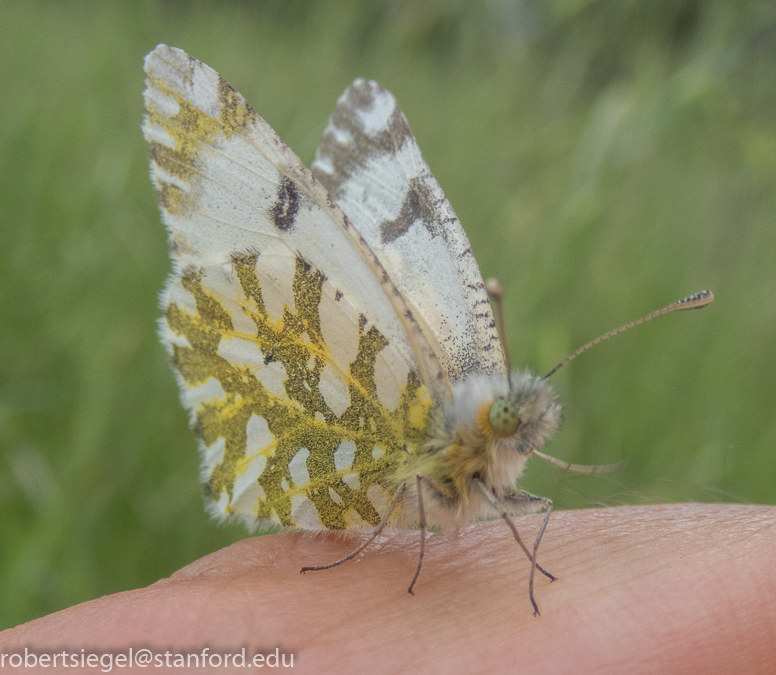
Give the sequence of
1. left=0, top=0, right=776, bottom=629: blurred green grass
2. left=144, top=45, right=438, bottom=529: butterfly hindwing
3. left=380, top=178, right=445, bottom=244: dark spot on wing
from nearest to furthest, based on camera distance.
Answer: left=144, top=45, right=438, bottom=529: butterfly hindwing → left=380, top=178, right=445, bottom=244: dark spot on wing → left=0, top=0, right=776, bottom=629: blurred green grass

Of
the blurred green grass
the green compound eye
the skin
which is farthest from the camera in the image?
the blurred green grass

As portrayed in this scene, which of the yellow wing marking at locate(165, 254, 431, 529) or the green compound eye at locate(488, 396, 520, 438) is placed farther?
the yellow wing marking at locate(165, 254, 431, 529)

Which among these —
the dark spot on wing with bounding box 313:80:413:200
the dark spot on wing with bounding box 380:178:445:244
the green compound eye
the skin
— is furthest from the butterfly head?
the dark spot on wing with bounding box 313:80:413:200

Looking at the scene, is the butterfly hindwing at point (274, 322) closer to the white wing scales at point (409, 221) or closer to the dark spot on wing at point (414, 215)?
the white wing scales at point (409, 221)

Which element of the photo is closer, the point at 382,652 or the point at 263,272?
the point at 382,652

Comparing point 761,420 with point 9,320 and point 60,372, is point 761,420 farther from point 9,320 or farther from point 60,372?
point 9,320

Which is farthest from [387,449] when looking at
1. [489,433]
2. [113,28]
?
[113,28]

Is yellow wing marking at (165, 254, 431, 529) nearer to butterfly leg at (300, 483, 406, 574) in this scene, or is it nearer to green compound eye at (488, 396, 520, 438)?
butterfly leg at (300, 483, 406, 574)

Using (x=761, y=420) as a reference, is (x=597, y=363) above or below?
above
